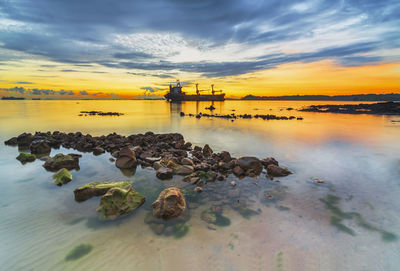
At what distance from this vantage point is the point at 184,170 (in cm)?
1043

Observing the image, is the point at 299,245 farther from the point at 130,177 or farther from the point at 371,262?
the point at 130,177

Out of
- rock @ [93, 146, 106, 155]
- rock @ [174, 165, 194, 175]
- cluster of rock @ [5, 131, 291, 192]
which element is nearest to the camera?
cluster of rock @ [5, 131, 291, 192]

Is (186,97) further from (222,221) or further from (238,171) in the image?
(222,221)

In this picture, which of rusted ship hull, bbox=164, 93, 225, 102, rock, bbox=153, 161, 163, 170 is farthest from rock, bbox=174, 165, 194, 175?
rusted ship hull, bbox=164, 93, 225, 102

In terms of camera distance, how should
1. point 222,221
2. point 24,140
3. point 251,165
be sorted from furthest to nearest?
point 24,140
point 251,165
point 222,221

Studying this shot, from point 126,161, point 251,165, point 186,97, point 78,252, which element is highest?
point 186,97

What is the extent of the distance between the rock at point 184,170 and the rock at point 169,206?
342cm

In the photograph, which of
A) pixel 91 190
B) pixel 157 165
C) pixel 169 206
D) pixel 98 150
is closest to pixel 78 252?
pixel 169 206

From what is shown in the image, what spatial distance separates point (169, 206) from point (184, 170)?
4046 millimetres

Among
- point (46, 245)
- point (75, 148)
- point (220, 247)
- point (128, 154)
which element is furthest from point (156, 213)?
point (75, 148)

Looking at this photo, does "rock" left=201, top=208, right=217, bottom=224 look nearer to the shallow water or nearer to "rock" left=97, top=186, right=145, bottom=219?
the shallow water

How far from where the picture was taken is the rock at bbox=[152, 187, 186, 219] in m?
6.37

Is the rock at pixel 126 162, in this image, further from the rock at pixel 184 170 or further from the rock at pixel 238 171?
the rock at pixel 238 171

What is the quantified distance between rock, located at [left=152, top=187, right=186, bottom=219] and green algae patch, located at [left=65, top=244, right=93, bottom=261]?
2082 mm
